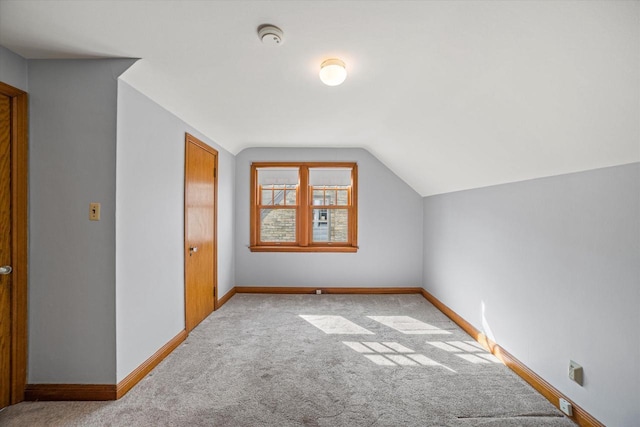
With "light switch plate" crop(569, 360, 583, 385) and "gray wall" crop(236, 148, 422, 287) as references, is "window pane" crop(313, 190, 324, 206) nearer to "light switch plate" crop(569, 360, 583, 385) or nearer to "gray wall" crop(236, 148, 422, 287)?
"gray wall" crop(236, 148, 422, 287)

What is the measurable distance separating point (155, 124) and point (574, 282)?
3.33 meters

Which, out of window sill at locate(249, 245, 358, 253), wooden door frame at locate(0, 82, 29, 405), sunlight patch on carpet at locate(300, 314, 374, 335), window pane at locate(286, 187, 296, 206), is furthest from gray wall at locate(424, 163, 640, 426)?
wooden door frame at locate(0, 82, 29, 405)

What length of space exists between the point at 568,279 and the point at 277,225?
3.75m

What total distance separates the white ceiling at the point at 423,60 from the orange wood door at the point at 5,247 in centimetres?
51

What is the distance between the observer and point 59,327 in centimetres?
205

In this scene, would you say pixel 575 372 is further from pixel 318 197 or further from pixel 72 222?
pixel 318 197

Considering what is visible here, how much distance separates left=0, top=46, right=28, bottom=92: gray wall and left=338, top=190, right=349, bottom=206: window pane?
12.2 feet

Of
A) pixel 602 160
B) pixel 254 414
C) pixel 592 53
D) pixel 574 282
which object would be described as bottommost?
pixel 254 414

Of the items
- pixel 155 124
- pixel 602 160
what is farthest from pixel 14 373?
pixel 602 160

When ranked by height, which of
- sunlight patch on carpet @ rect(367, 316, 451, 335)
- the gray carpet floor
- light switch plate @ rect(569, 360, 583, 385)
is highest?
light switch plate @ rect(569, 360, 583, 385)

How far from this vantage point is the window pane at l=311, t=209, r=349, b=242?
4836mm

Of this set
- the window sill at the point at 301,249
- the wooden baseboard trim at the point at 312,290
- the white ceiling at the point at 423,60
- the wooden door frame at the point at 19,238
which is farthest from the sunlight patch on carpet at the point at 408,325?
the wooden door frame at the point at 19,238

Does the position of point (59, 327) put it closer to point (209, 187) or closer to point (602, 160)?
point (209, 187)

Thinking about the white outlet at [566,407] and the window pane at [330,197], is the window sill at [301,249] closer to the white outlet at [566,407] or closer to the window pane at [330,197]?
the window pane at [330,197]
